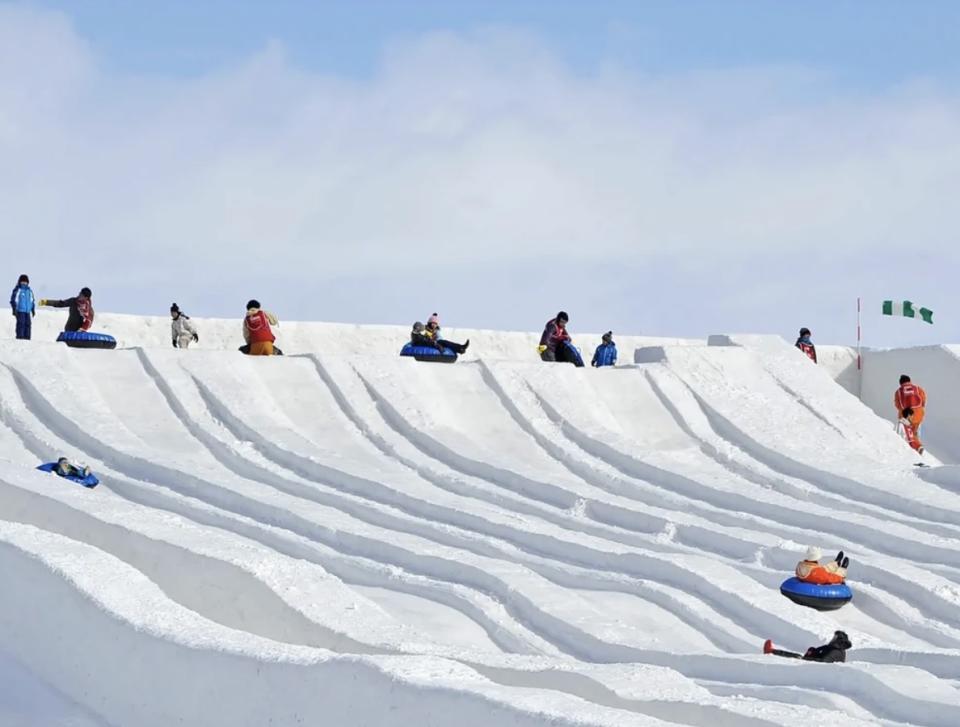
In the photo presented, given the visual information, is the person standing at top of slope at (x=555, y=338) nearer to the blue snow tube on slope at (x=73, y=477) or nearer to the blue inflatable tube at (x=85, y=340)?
the blue inflatable tube at (x=85, y=340)

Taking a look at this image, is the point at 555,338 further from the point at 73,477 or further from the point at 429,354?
the point at 73,477

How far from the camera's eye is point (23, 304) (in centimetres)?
1677

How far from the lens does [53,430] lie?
1322cm

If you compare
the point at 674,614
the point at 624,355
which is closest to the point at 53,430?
the point at 674,614

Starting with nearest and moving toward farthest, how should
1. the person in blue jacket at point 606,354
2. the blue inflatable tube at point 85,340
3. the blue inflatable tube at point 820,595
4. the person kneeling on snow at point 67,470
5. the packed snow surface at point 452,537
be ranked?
the packed snow surface at point 452,537 → the blue inflatable tube at point 820,595 → the person kneeling on snow at point 67,470 → the blue inflatable tube at point 85,340 → the person in blue jacket at point 606,354

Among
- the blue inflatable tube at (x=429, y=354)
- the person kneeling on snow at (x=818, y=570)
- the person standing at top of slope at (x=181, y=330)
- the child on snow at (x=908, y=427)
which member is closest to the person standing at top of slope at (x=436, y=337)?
the blue inflatable tube at (x=429, y=354)

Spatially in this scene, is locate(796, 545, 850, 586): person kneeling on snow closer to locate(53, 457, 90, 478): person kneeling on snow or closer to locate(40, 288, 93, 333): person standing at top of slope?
locate(53, 457, 90, 478): person kneeling on snow

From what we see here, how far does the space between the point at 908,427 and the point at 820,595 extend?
27.4ft

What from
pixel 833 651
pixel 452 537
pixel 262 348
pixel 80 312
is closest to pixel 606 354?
pixel 262 348

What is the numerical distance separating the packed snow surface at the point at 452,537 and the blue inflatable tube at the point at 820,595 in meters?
0.15

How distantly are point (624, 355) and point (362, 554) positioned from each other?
12.2 m

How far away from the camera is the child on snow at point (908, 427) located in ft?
57.6

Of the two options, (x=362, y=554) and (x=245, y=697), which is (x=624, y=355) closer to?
(x=362, y=554)

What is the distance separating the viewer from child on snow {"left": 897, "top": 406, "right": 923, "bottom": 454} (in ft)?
57.6
